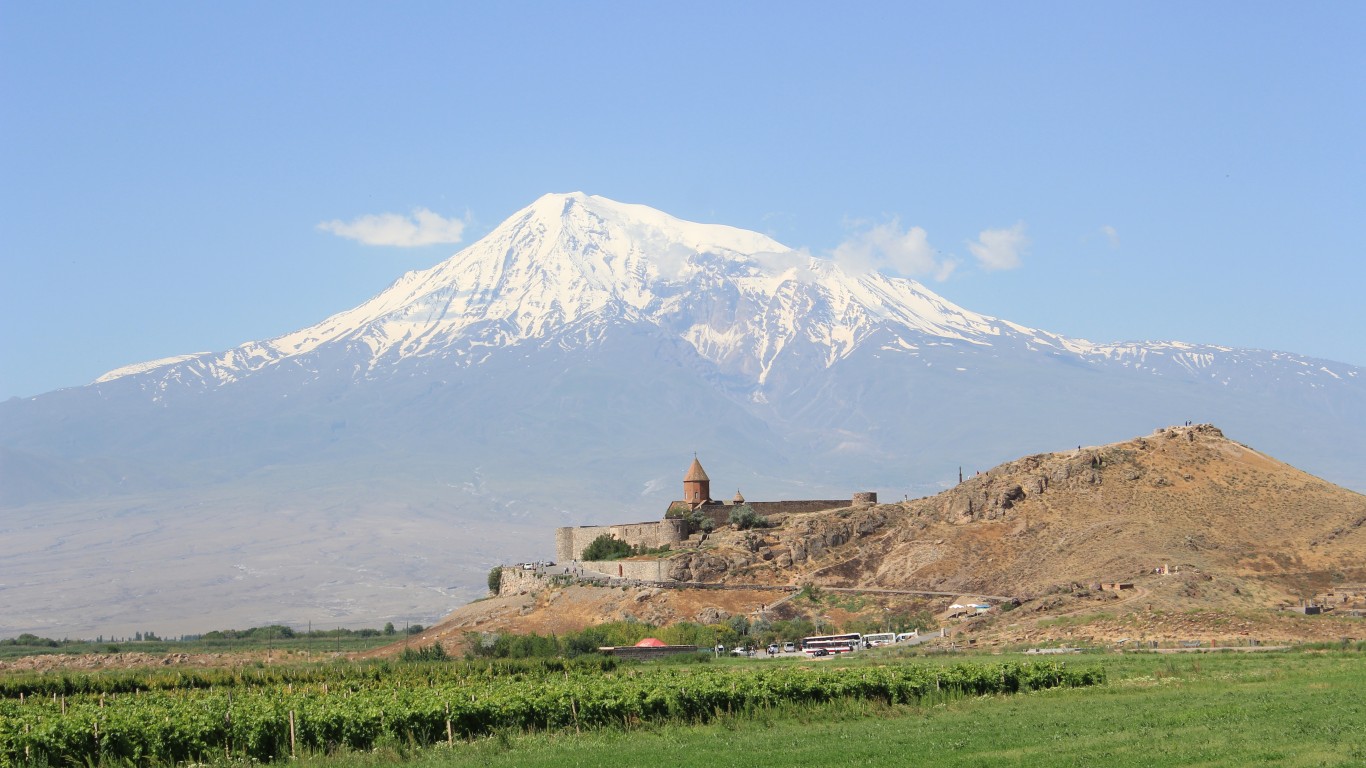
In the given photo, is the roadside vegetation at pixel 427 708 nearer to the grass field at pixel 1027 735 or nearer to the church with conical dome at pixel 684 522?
the grass field at pixel 1027 735

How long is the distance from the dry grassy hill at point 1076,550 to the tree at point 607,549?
5.31m

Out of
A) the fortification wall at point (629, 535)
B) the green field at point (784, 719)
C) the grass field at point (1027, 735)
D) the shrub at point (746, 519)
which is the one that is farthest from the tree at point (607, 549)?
the grass field at point (1027, 735)

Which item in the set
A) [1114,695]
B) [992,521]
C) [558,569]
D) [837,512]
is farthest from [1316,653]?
[558,569]

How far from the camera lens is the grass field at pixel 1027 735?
102 ft

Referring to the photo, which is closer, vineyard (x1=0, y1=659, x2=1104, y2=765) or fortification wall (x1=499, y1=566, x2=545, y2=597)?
vineyard (x1=0, y1=659, x2=1104, y2=765)

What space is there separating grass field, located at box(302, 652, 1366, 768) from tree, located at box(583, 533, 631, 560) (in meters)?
52.6

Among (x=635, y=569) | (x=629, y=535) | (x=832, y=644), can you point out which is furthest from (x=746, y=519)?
(x=832, y=644)

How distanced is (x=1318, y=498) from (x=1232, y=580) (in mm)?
13841

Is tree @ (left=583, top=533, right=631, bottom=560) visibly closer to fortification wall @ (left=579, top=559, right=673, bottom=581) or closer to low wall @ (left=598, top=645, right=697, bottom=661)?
fortification wall @ (left=579, top=559, right=673, bottom=581)

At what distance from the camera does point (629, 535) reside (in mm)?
96875

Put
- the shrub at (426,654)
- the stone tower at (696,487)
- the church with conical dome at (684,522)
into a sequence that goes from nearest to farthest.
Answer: the shrub at (426,654)
the church with conical dome at (684,522)
the stone tower at (696,487)

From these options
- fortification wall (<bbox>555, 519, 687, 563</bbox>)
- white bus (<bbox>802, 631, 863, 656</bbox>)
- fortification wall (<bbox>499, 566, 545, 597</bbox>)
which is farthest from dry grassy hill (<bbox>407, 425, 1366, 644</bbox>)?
white bus (<bbox>802, 631, 863, 656</bbox>)

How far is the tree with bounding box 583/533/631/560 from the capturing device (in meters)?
93.6

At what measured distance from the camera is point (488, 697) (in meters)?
38.2
